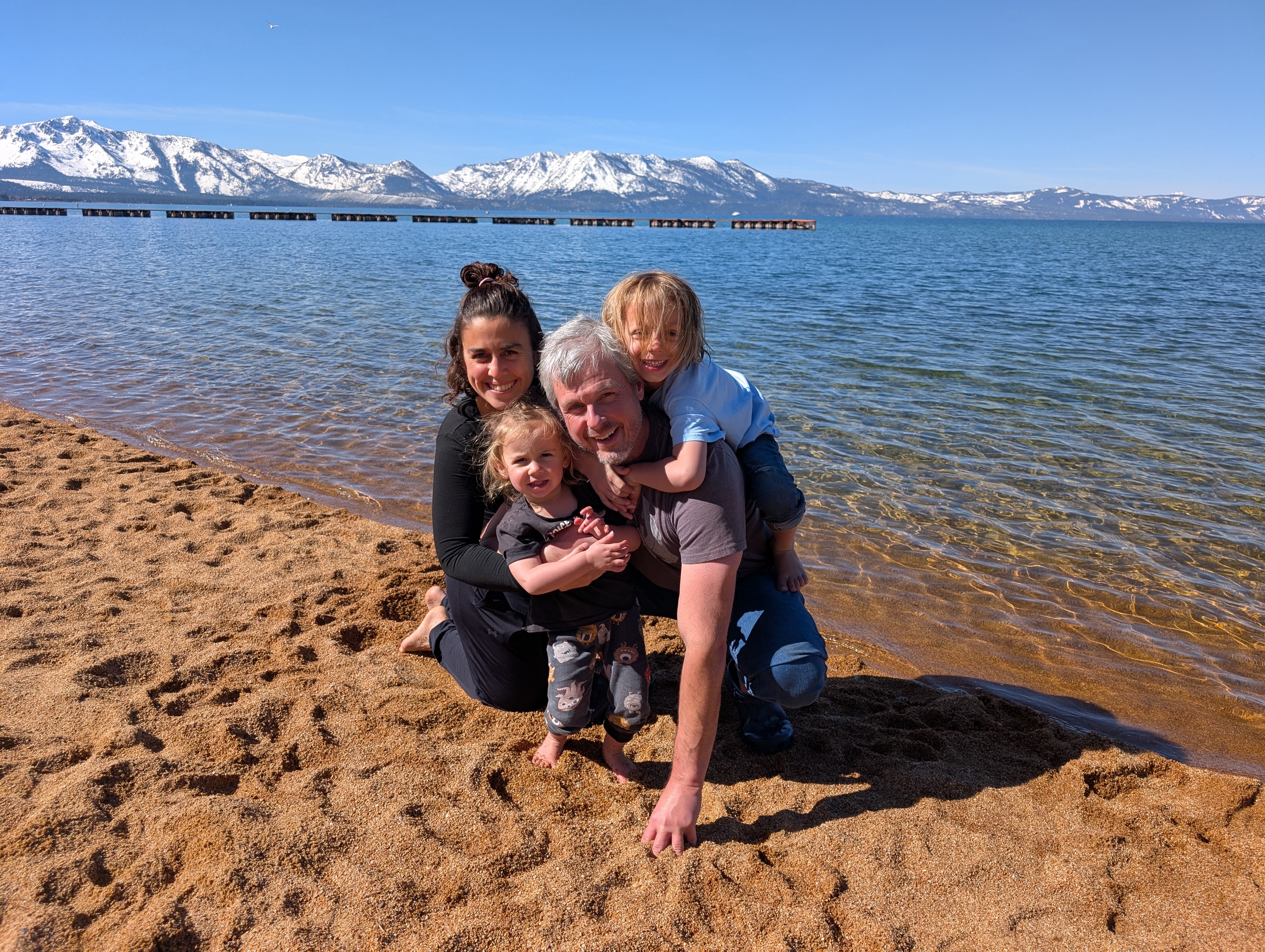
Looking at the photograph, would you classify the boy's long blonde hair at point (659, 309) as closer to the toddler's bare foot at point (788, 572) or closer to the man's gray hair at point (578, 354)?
the man's gray hair at point (578, 354)

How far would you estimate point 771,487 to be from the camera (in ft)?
9.78

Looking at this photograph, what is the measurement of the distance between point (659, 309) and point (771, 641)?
1.40 m

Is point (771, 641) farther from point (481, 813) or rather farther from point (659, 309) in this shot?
point (659, 309)

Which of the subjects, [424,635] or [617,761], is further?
[424,635]

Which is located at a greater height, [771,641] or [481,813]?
[771,641]

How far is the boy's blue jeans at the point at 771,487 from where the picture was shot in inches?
118

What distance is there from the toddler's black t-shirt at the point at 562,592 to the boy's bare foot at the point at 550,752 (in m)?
0.46

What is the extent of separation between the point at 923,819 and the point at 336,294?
841 inches

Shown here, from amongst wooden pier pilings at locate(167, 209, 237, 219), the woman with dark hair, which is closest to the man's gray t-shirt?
the woman with dark hair

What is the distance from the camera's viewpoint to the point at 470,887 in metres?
2.30

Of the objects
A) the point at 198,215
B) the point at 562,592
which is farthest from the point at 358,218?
the point at 562,592

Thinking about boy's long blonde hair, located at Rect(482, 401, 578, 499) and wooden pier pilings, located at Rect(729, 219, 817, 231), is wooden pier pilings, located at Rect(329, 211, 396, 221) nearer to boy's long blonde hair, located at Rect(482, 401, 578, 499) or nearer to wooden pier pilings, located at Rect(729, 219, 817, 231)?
wooden pier pilings, located at Rect(729, 219, 817, 231)

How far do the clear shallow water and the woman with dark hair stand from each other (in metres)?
2.36

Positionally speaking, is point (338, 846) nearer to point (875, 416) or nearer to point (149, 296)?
point (875, 416)
